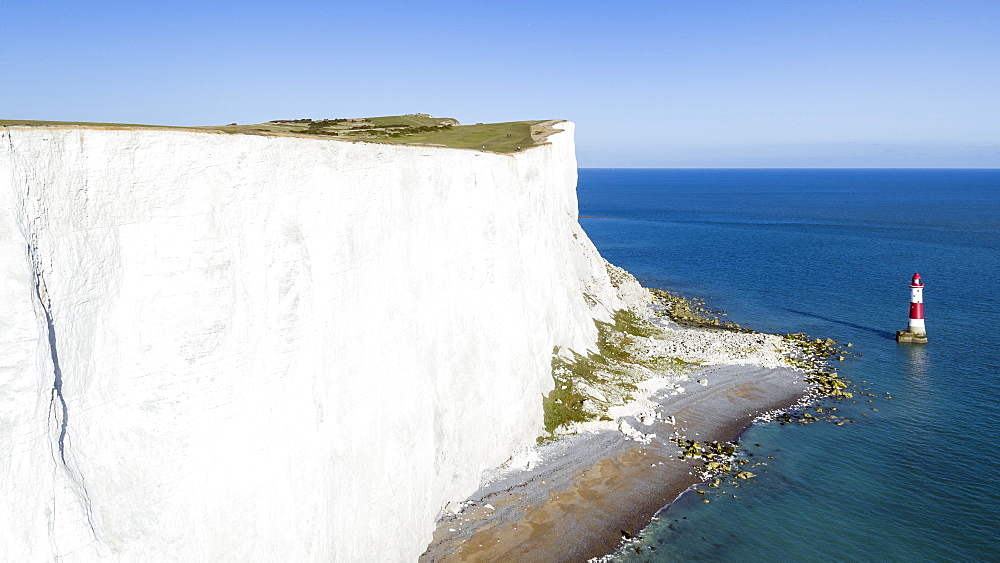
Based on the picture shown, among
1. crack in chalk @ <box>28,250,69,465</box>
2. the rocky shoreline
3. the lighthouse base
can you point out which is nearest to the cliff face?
crack in chalk @ <box>28,250,69,465</box>

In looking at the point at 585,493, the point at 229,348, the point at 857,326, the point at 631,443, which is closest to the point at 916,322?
the point at 857,326

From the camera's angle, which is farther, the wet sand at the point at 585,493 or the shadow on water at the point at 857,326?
the shadow on water at the point at 857,326

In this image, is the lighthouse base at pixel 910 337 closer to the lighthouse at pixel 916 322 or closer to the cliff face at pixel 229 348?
the lighthouse at pixel 916 322

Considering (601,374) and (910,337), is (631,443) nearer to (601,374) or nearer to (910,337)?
(601,374)

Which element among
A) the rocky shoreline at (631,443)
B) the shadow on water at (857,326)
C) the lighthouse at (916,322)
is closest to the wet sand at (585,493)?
the rocky shoreline at (631,443)

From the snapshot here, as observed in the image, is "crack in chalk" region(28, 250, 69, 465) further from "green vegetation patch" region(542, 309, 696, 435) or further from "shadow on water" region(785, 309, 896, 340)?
"shadow on water" region(785, 309, 896, 340)

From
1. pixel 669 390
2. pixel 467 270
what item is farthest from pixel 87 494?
pixel 669 390

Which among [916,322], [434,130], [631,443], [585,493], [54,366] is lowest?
[585,493]
